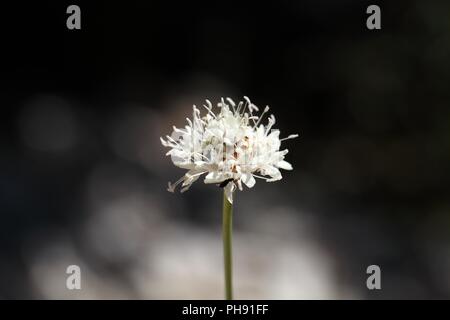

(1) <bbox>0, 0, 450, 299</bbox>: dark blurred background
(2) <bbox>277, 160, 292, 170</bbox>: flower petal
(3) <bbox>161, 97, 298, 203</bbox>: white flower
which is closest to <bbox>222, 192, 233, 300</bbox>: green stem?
(3) <bbox>161, 97, 298, 203</bbox>: white flower

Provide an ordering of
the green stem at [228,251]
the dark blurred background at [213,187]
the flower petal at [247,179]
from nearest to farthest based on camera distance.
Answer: the green stem at [228,251], the flower petal at [247,179], the dark blurred background at [213,187]

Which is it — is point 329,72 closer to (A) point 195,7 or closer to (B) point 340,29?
(B) point 340,29

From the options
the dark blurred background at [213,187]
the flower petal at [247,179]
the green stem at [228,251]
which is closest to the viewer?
the green stem at [228,251]

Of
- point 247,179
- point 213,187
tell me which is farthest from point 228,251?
point 213,187

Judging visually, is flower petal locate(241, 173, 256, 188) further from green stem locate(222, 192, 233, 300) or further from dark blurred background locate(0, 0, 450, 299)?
dark blurred background locate(0, 0, 450, 299)

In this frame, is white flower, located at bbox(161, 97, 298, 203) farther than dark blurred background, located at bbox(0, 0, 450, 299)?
No

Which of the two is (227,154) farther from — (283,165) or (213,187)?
(213,187)

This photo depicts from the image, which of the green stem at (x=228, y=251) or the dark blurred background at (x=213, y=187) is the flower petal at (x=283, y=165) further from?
the dark blurred background at (x=213, y=187)

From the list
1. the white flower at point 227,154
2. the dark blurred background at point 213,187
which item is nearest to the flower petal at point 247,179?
the white flower at point 227,154
